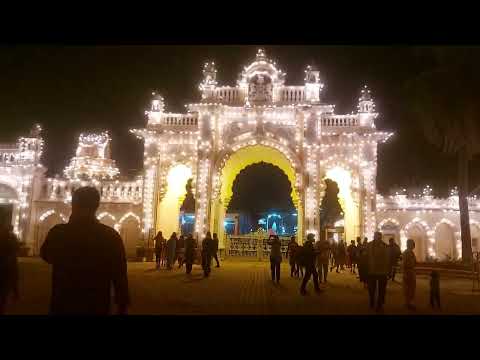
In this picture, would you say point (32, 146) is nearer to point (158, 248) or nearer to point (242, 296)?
point (158, 248)

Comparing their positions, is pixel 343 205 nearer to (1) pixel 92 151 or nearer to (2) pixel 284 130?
(2) pixel 284 130

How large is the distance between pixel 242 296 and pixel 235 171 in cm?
1635

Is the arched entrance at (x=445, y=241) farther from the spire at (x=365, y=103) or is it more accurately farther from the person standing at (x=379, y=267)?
the person standing at (x=379, y=267)

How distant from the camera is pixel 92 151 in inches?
1103

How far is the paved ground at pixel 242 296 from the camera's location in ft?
31.6

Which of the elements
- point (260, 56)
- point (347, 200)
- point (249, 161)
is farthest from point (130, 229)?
point (347, 200)

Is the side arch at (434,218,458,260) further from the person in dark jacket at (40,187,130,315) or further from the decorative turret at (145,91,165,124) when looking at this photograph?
the person in dark jacket at (40,187,130,315)

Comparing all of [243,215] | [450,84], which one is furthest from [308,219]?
[243,215]

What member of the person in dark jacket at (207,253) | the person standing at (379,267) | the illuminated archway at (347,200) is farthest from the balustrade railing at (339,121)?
the person standing at (379,267)

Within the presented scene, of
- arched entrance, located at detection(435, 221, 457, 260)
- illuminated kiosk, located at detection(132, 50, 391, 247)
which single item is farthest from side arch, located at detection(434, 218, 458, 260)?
illuminated kiosk, located at detection(132, 50, 391, 247)

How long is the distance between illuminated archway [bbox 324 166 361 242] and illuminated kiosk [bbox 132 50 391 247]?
0.06 meters

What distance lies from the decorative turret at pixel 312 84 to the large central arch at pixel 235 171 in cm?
352

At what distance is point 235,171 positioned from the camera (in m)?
27.5

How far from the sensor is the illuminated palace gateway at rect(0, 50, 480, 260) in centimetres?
2400
